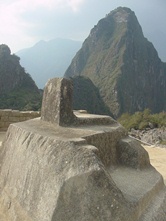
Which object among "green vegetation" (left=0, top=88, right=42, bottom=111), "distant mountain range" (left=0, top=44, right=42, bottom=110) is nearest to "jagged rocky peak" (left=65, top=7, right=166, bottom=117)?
"distant mountain range" (left=0, top=44, right=42, bottom=110)

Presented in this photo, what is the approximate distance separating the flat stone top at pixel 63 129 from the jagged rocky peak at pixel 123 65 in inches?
3402

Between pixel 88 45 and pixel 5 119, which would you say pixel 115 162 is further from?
pixel 88 45

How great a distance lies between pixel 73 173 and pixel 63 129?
1015mm

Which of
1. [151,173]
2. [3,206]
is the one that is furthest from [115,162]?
[3,206]

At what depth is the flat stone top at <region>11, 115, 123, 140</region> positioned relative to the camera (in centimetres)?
364

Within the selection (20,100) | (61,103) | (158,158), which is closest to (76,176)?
(61,103)

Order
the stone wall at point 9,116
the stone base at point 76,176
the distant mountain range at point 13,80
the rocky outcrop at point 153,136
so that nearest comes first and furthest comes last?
the stone base at point 76,176, the stone wall at point 9,116, the rocky outcrop at point 153,136, the distant mountain range at point 13,80

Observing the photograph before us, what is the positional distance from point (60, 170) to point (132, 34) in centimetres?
11216

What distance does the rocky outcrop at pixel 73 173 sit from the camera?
2.92m

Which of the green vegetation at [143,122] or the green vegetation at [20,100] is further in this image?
the green vegetation at [20,100]

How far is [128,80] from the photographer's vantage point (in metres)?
104

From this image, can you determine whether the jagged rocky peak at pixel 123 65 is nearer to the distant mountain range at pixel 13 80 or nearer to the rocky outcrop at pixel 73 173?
the distant mountain range at pixel 13 80

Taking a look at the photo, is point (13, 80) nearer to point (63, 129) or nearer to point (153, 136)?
point (153, 136)

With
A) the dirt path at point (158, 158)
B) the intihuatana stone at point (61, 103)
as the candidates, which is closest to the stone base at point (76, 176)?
the intihuatana stone at point (61, 103)
